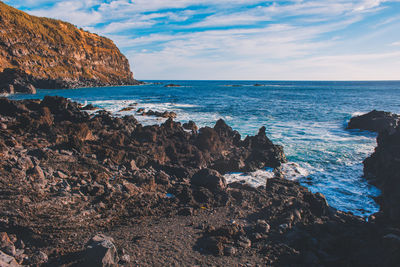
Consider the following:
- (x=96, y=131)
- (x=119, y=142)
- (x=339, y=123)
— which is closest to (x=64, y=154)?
(x=119, y=142)

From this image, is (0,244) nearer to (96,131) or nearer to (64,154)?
(64,154)

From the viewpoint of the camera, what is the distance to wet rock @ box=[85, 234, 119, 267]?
5.35 metres

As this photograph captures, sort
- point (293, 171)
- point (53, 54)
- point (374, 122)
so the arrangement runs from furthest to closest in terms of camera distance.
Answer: point (53, 54)
point (374, 122)
point (293, 171)

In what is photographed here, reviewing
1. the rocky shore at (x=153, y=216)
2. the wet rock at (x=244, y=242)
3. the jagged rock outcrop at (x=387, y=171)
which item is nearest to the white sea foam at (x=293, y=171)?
the rocky shore at (x=153, y=216)

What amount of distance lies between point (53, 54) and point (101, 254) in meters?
105

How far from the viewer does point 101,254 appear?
5391 millimetres

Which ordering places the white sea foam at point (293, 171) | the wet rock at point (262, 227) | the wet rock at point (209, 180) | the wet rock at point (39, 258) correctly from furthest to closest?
the white sea foam at point (293, 171) → the wet rock at point (209, 180) → the wet rock at point (262, 227) → the wet rock at point (39, 258)

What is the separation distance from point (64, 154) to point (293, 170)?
1201 centimetres

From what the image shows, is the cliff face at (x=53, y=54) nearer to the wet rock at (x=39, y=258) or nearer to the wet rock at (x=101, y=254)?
the wet rock at (x=39, y=258)

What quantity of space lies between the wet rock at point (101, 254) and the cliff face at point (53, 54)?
6298 cm

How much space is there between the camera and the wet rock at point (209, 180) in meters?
10.1

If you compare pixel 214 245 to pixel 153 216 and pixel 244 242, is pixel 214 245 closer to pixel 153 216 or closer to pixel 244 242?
pixel 244 242

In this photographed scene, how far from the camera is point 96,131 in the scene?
16.7 m

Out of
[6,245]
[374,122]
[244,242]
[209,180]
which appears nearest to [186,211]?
[209,180]
